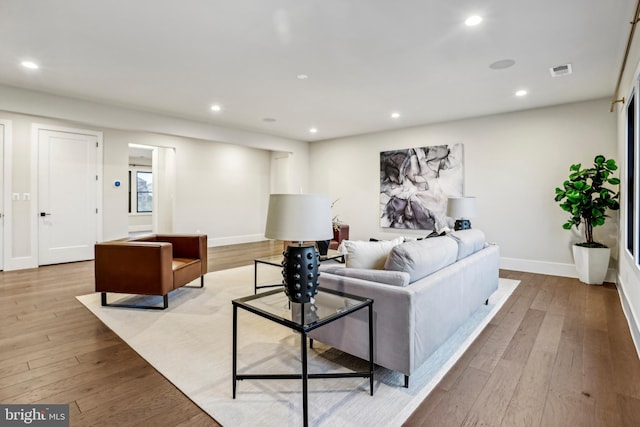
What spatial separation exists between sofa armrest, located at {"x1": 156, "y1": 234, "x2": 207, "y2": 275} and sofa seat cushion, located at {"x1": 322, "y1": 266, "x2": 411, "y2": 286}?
2.32 meters

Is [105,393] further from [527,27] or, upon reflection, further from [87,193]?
[87,193]

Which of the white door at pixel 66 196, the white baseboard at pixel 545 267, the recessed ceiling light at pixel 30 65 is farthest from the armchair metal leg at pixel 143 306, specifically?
the white baseboard at pixel 545 267

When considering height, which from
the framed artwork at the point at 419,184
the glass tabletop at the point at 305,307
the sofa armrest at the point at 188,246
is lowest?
the glass tabletop at the point at 305,307

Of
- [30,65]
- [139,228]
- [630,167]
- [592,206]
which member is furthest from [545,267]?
[139,228]

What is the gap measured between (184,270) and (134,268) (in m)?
0.52

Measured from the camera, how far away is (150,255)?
323 centimetres

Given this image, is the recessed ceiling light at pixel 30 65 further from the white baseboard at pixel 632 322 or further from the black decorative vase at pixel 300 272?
the white baseboard at pixel 632 322

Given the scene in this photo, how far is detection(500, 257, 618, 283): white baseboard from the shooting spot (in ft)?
14.7

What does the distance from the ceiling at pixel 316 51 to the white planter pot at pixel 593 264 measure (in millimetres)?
2130

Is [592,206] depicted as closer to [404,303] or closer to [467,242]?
[467,242]

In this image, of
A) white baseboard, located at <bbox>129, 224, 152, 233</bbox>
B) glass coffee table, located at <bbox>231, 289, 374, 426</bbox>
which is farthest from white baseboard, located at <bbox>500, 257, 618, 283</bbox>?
white baseboard, located at <bbox>129, 224, 152, 233</bbox>

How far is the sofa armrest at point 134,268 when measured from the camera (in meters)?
3.23

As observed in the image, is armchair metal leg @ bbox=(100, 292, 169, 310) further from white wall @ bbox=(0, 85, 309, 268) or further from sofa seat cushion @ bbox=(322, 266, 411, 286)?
white wall @ bbox=(0, 85, 309, 268)

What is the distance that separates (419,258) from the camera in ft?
6.98
